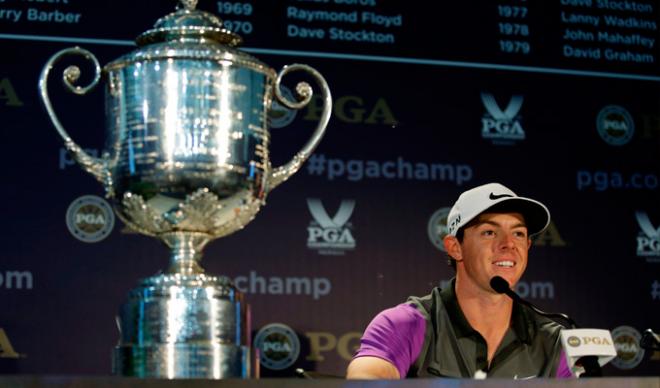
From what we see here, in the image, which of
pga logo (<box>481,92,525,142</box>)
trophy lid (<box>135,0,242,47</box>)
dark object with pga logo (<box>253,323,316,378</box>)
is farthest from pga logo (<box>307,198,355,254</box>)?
trophy lid (<box>135,0,242,47</box>)

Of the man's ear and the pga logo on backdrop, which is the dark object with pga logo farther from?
the pga logo on backdrop

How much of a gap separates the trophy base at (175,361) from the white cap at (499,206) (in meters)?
0.86

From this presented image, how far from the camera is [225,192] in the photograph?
1502mm

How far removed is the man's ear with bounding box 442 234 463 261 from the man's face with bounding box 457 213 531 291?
0.02 meters

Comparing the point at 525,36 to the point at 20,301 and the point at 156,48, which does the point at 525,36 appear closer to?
the point at 20,301

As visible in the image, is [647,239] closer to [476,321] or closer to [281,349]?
[281,349]

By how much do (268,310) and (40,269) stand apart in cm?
70

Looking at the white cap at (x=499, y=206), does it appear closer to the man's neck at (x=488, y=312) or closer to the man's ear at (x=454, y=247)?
the man's ear at (x=454, y=247)

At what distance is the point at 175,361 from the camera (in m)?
1.41

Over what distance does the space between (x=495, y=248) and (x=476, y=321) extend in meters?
0.16

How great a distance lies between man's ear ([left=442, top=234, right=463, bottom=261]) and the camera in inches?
88.0

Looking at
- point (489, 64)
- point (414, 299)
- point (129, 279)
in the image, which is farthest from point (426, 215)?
point (414, 299)

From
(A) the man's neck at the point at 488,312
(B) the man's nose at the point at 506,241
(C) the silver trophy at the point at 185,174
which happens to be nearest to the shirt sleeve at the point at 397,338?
(A) the man's neck at the point at 488,312

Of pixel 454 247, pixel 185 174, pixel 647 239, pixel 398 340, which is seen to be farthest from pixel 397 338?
pixel 647 239
